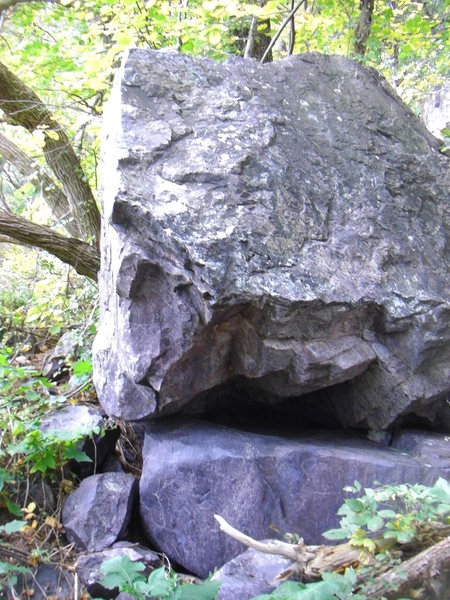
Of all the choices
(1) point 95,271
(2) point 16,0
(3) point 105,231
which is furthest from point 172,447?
(2) point 16,0

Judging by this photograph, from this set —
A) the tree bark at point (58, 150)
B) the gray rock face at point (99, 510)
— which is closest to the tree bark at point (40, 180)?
the tree bark at point (58, 150)

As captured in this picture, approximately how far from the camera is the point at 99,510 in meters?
3.30

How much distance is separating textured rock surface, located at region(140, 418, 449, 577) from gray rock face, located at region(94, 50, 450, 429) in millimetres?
337

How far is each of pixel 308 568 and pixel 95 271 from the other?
3.61 m

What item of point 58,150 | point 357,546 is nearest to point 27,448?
point 357,546

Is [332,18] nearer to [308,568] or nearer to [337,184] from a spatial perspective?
[337,184]

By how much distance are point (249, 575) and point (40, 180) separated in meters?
5.06

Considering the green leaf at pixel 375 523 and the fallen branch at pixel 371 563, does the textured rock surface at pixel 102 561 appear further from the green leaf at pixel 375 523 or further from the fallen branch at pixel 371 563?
the green leaf at pixel 375 523

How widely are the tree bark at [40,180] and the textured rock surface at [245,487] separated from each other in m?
3.87

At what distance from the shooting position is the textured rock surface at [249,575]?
2.61m

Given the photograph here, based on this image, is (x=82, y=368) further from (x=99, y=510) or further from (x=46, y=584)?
(x=46, y=584)

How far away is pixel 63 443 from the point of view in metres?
3.62

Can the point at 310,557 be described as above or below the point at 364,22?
below

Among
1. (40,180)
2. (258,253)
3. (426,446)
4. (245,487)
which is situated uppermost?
(40,180)
